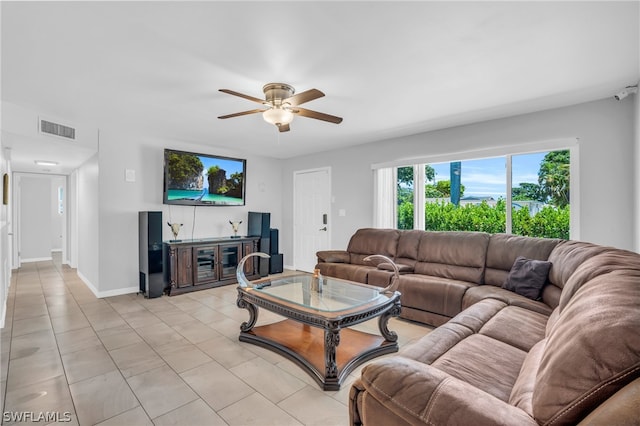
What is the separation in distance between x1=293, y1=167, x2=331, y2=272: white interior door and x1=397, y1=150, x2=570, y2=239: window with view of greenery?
1.45 meters

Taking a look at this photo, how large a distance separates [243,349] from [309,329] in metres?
0.66

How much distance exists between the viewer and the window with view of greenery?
135 inches

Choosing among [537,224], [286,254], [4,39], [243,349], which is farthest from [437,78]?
[286,254]

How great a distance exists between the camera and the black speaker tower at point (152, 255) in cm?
425

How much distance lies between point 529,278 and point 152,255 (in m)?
4.45

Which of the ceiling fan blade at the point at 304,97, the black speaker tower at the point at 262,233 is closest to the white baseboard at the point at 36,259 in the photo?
the black speaker tower at the point at 262,233

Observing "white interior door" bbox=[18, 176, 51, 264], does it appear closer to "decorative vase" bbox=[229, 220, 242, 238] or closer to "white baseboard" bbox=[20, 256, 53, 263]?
"white baseboard" bbox=[20, 256, 53, 263]

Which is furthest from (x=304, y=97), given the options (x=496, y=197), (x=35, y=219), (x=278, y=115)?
(x=35, y=219)

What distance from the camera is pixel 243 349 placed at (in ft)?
8.84

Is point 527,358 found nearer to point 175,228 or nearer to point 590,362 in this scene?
point 590,362

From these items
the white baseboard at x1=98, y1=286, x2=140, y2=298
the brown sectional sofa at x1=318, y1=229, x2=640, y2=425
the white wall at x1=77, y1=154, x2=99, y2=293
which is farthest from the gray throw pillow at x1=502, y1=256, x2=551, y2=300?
the white wall at x1=77, y1=154, x2=99, y2=293

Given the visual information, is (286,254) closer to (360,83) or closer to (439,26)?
(360,83)

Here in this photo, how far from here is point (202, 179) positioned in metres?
5.14

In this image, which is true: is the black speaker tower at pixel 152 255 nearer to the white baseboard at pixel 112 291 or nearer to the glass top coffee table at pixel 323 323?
the white baseboard at pixel 112 291
